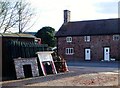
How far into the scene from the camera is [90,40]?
51.2 metres

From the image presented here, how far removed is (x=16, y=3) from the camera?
1794 inches

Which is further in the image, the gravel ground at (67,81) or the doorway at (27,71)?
the doorway at (27,71)

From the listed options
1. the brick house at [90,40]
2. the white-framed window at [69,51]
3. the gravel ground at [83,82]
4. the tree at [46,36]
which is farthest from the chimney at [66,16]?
the gravel ground at [83,82]

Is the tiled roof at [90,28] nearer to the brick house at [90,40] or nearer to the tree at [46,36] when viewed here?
the brick house at [90,40]

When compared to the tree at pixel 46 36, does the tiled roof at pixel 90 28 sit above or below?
above

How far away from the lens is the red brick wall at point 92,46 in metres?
48.5

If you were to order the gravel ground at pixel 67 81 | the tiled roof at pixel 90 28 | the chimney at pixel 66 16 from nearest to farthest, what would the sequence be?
the gravel ground at pixel 67 81, the tiled roof at pixel 90 28, the chimney at pixel 66 16

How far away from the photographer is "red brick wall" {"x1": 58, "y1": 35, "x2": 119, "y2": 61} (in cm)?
4853

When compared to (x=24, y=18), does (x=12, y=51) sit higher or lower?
lower

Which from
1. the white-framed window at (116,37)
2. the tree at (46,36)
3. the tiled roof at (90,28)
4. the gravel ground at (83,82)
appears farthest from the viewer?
the tree at (46,36)

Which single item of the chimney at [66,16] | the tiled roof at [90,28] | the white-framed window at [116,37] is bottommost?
the white-framed window at [116,37]

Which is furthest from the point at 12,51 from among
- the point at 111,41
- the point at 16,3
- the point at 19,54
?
the point at 111,41

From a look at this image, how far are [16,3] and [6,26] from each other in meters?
5.40

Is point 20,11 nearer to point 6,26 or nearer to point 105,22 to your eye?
point 6,26
